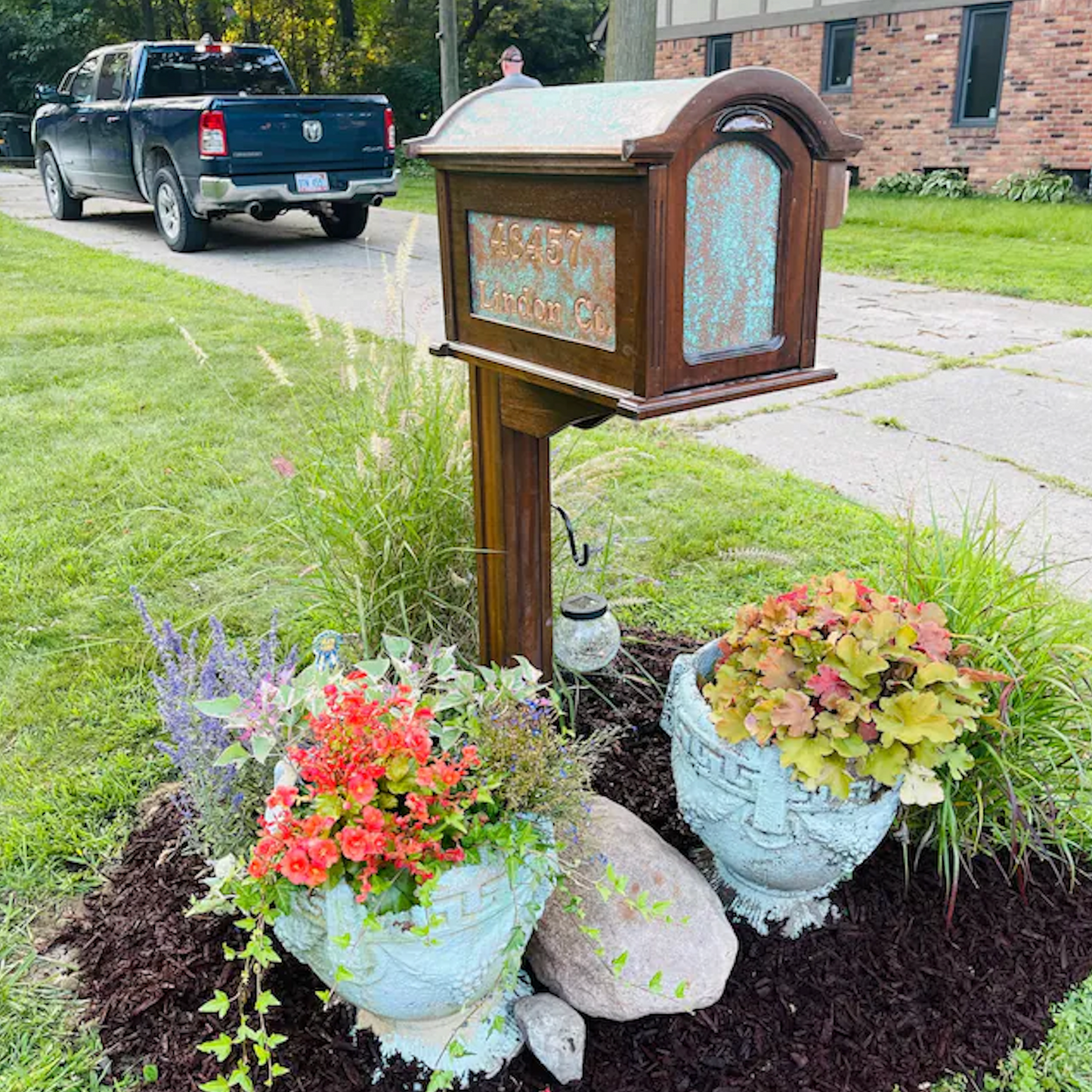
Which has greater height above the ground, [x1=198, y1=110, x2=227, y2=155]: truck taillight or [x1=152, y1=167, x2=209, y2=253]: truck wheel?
[x1=198, y1=110, x2=227, y2=155]: truck taillight

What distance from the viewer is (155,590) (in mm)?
3547

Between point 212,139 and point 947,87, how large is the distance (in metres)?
10.5

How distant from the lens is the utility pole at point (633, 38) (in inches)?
326

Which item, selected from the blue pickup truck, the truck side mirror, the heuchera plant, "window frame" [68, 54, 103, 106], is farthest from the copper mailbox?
the truck side mirror

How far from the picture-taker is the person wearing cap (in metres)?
1.94

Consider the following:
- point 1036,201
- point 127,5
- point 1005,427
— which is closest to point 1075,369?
point 1005,427

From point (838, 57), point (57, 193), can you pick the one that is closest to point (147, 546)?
point (57, 193)

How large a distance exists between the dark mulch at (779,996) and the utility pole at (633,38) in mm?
7444

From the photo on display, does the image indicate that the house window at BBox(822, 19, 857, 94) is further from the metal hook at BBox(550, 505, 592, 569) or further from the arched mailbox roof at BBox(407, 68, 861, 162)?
the arched mailbox roof at BBox(407, 68, 861, 162)

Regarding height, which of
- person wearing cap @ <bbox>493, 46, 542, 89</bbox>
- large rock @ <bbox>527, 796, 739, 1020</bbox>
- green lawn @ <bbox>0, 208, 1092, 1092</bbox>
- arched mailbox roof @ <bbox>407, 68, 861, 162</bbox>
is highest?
person wearing cap @ <bbox>493, 46, 542, 89</bbox>

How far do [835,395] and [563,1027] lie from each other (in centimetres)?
433

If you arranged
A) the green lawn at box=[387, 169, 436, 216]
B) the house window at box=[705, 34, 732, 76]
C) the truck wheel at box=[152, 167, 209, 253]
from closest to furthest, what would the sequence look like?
the truck wheel at box=[152, 167, 209, 253] < the green lawn at box=[387, 169, 436, 216] < the house window at box=[705, 34, 732, 76]

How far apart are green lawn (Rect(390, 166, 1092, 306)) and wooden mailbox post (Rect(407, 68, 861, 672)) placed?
269 inches

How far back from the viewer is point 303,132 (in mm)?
9312
